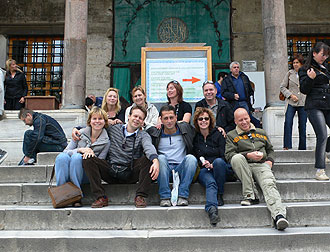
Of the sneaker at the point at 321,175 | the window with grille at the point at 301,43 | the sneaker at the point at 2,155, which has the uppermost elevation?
the window with grille at the point at 301,43

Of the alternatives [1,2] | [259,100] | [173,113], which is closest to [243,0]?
[259,100]

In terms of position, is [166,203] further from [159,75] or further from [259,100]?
[259,100]

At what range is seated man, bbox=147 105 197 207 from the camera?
13.3 ft

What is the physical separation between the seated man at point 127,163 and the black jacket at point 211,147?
0.64 metres

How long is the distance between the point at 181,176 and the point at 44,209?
1.58 m

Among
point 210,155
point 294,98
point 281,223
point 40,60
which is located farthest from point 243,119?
point 40,60

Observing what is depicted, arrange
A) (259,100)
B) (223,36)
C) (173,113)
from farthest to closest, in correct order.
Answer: (223,36)
(259,100)
(173,113)

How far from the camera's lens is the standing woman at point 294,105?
6059 mm

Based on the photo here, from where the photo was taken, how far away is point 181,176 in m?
4.14

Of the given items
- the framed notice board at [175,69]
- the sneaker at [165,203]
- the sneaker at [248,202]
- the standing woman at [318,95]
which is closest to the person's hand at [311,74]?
the standing woman at [318,95]

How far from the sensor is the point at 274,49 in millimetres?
8070

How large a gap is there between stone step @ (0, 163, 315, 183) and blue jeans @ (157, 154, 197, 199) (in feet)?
4.90

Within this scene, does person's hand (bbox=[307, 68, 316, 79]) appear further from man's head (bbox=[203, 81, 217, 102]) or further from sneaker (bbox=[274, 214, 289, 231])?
sneaker (bbox=[274, 214, 289, 231])

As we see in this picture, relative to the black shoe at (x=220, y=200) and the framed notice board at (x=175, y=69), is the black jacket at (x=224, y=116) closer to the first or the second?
the black shoe at (x=220, y=200)
